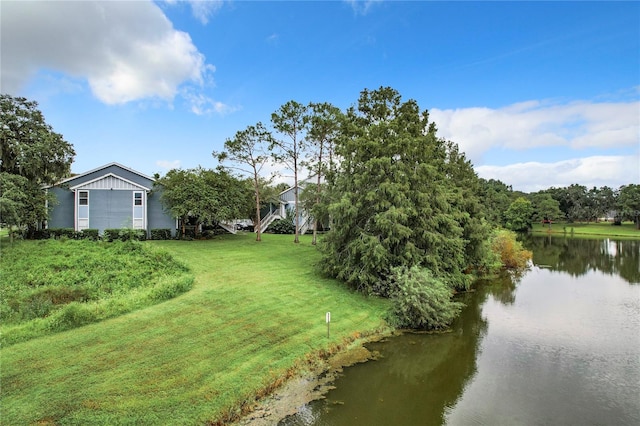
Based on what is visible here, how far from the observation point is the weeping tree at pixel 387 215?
17.2m

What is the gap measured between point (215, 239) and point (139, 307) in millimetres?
18127

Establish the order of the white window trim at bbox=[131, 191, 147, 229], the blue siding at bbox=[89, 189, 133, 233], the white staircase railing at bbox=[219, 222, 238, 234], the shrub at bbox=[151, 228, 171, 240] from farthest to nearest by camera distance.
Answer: the white staircase railing at bbox=[219, 222, 238, 234], the shrub at bbox=[151, 228, 171, 240], the white window trim at bbox=[131, 191, 147, 229], the blue siding at bbox=[89, 189, 133, 233]

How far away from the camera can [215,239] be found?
30.5 m

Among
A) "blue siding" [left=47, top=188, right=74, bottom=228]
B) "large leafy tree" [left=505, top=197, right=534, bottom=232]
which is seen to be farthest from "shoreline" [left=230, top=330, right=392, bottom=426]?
"large leafy tree" [left=505, top=197, right=534, bottom=232]

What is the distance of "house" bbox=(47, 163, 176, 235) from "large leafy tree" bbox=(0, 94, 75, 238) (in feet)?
6.79

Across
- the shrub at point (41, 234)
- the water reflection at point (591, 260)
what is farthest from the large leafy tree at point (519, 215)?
the shrub at point (41, 234)

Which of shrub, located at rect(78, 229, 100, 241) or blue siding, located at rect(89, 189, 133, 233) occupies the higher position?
blue siding, located at rect(89, 189, 133, 233)

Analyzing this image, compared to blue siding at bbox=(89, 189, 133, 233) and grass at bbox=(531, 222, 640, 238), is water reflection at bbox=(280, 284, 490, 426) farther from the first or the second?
grass at bbox=(531, 222, 640, 238)

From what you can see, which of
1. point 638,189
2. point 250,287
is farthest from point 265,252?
point 638,189

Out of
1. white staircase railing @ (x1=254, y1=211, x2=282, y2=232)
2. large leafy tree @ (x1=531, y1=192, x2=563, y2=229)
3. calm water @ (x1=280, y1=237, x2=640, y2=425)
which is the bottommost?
calm water @ (x1=280, y1=237, x2=640, y2=425)

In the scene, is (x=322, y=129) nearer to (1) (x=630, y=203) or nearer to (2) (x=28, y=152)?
(2) (x=28, y=152)

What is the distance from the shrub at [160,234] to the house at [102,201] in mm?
662

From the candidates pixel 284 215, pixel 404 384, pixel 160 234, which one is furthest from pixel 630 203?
pixel 160 234

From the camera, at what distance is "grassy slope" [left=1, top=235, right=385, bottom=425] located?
744 cm
